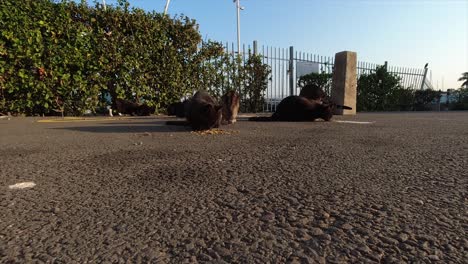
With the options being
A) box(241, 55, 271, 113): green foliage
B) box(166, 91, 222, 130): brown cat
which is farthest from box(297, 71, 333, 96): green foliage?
box(166, 91, 222, 130): brown cat

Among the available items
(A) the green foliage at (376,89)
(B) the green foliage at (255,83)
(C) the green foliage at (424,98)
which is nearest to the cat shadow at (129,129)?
(B) the green foliage at (255,83)

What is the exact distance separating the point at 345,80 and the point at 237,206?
7565 mm

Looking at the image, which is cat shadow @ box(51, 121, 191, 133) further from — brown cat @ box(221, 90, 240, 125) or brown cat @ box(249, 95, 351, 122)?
brown cat @ box(249, 95, 351, 122)

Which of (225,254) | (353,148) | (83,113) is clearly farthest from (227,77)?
(225,254)

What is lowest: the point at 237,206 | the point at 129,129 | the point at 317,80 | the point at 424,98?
the point at 237,206

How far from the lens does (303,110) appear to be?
5684 millimetres

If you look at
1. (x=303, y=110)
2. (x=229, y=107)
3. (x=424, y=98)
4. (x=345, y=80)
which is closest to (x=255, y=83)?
(x=345, y=80)

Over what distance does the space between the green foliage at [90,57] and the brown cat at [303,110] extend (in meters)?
4.21

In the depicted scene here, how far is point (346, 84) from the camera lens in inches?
330

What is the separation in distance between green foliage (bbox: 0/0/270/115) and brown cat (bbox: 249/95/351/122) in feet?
13.8

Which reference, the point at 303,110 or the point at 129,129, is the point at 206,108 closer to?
the point at 129,129

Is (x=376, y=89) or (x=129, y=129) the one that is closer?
(x=129, y=129)

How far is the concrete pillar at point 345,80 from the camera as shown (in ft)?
27.5

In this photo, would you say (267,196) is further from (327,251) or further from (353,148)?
(353,148)
